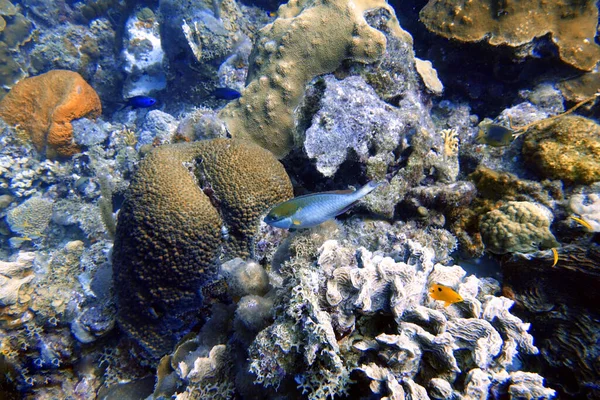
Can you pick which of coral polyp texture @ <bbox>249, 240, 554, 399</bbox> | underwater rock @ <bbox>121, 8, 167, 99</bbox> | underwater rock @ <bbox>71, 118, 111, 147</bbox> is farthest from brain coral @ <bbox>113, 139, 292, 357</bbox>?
underwater rock @ <bbox>121, 8, 167, 99</bbox>

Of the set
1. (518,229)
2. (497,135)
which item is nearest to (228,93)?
(497,135)

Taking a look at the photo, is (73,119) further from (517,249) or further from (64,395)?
(517,249)

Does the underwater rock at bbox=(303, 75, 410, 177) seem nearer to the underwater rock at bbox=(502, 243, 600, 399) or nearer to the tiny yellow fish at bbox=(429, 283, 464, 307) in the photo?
the tiny yellow fish at bbox=(429, 283, 464, 307)

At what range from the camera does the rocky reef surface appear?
190 centimetres

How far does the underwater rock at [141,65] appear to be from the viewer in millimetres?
8352

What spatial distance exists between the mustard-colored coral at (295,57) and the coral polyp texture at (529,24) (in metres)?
1.46

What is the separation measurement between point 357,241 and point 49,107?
27.2 feet

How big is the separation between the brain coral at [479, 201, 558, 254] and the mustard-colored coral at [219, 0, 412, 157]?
99.7 inches

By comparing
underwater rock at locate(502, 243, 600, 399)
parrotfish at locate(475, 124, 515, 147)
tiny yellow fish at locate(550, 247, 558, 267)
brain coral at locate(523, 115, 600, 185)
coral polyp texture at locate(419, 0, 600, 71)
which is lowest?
underwater rock at locate(502, 243, 600, 399)

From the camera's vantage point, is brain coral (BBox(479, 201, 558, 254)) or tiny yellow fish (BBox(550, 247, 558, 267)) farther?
brain coral (BBox(479, 201, 558, 254))

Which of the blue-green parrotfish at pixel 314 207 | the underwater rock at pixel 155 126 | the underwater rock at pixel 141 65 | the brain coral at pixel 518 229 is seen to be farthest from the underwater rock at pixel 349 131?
the underwater rock at pixel 141 65

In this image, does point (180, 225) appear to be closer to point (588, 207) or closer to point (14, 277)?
point (14, 277)

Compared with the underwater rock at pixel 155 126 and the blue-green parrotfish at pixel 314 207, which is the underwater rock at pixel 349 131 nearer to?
the blue-green parrotfish at pixel 314 207

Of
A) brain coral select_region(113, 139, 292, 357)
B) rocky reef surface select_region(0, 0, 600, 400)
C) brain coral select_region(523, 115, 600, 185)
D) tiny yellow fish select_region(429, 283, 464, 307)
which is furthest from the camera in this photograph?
brain coral select_region(523, 115, 600, 185)
